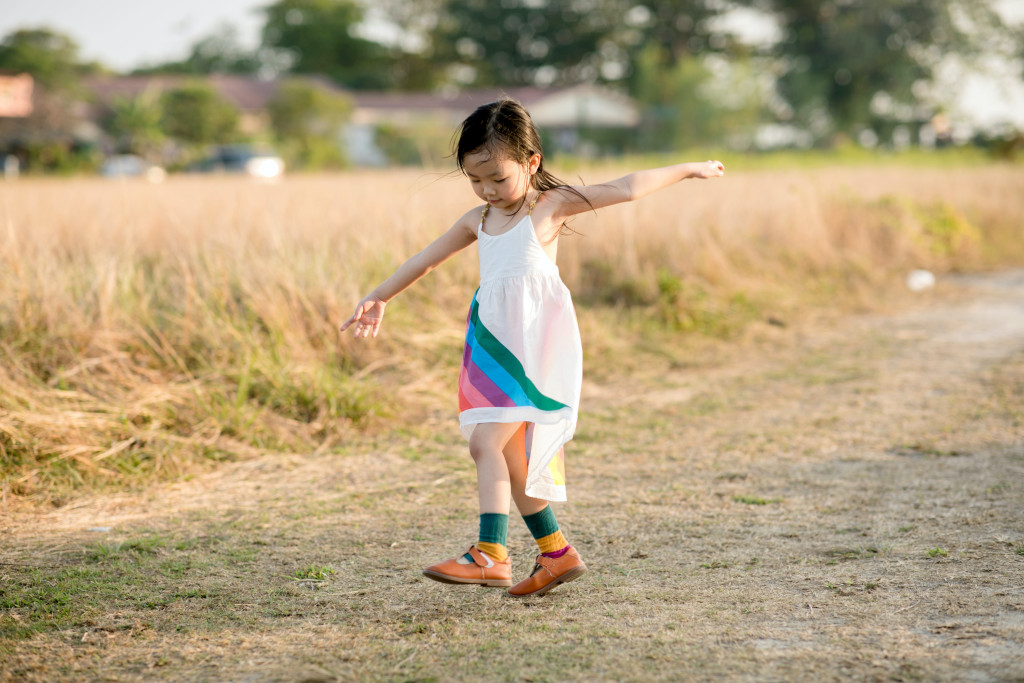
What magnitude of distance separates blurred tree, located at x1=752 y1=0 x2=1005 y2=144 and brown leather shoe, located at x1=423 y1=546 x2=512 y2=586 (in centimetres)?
A: 3724

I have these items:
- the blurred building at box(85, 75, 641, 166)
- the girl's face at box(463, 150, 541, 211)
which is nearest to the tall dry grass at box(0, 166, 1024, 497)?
the girl's face at box(463, 150, 541, 211)

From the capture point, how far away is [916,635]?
235cm

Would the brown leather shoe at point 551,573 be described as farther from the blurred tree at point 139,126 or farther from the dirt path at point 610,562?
the blurred tree at point 139,126

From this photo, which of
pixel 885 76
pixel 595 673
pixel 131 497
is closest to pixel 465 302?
pixel 131 497

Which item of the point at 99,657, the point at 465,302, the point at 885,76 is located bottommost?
the point at 99,657

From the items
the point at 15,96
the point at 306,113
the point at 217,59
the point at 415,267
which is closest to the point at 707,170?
the point at 415,267

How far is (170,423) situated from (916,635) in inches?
126

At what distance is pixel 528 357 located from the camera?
2.55 meters

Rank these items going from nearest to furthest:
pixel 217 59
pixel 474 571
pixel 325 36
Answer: pixel 474 571 → pixel 325 36 → pixel 217 59

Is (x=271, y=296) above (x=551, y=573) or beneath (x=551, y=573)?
above

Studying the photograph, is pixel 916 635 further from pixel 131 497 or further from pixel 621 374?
pixel 621 374

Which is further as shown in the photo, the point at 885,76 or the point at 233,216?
the point at 885,76

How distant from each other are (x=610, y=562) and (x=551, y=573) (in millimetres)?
401

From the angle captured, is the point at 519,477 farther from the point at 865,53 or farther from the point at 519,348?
the point at 865,53
